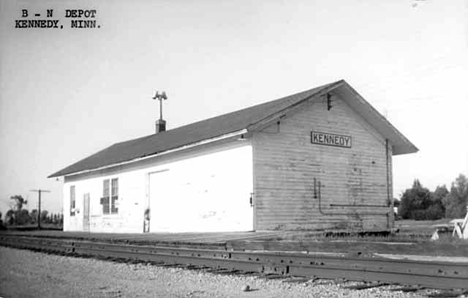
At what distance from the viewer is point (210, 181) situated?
16.8 metres

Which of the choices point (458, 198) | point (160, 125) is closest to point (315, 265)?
point (160, 125)

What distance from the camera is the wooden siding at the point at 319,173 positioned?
51.5 ft

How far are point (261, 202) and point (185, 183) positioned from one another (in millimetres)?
3542

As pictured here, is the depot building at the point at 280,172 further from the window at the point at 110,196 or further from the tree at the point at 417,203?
the tree at the point at 417,203

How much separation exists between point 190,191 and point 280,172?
3.34 m

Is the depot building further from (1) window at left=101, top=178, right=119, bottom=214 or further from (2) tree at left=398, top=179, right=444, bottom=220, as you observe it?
(2) tree at left=398, top=179, right=444, bottom=220

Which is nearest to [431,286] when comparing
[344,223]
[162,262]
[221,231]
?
[162,262]

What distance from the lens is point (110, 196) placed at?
22.8 metres

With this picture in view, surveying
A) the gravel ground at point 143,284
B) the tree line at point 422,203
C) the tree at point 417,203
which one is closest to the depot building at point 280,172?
the gravel ground at point 143,284

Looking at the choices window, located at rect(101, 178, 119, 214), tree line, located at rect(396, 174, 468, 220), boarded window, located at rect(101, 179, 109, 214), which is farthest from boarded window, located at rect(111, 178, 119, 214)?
tree line, located at rect(396, 174, 468, 220)

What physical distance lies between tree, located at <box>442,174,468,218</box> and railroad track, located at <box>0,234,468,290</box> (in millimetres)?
20753

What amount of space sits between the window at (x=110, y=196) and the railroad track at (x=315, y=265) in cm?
1019

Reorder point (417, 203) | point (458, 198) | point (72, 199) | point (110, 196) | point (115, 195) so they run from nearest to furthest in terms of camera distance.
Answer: point (115, 195)
point (110, 196)
point (72, 199)
point (458, 198)
point (417, 203)

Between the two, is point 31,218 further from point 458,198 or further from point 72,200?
point 458,198
